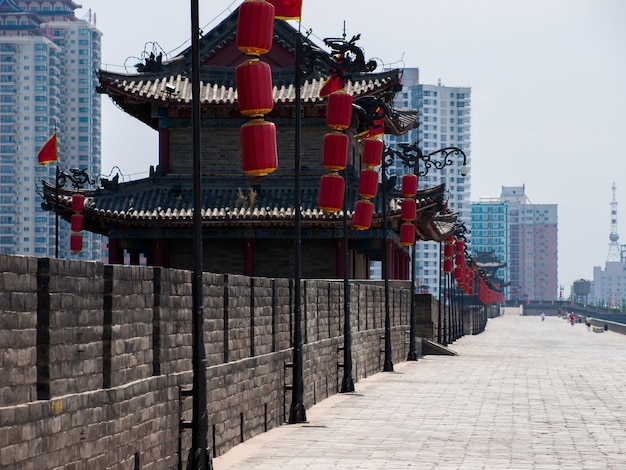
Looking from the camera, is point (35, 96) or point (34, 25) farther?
point (34, 25)

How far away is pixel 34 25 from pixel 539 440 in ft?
614

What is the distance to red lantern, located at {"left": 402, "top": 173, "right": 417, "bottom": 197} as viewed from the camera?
41812 mm

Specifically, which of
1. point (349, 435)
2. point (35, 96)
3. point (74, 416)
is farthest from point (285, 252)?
point (35, 96)

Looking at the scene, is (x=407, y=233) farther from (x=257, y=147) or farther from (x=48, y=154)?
(x=257, y=147)

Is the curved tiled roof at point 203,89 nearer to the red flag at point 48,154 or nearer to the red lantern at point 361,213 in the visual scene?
the red flag at point 48,154

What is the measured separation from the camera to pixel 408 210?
141 ft

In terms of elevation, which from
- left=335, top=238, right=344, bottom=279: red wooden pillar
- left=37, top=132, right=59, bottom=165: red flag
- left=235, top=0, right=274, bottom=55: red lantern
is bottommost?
left=335, top=238, right=344, bottom=279: red wooden pillar

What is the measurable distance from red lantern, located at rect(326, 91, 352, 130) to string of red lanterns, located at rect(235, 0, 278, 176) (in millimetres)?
8044

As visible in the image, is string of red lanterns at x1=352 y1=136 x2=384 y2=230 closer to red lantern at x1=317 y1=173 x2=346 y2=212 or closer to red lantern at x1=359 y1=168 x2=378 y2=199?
red lantern at x1=359 y1=168 x2=378 y2=199

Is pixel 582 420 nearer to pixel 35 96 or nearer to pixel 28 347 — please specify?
pixel 28 347

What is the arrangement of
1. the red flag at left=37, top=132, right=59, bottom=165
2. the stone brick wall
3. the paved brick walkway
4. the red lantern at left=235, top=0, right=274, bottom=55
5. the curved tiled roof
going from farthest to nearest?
the curved tiled roof < the red flag at left=37, top=132, right=59, bottom=165 < the paved brick walkway < the red lantern at left=235, top=0, right=274, bottom=55 < the stone brick wall

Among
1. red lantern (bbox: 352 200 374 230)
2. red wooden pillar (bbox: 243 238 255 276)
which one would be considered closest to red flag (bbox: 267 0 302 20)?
red lantern (bbox: 352 200 374 230)

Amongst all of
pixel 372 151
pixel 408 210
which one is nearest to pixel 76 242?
pixel 408 210

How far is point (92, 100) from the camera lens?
649ft
